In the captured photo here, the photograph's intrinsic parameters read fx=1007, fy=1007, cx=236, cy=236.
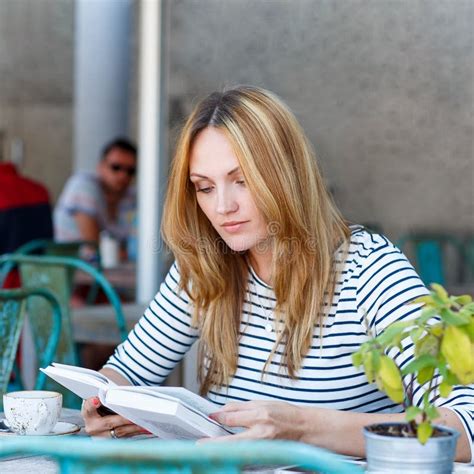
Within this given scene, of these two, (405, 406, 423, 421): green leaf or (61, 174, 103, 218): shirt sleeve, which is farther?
(61, 174, 103, 218): shirt sleeve

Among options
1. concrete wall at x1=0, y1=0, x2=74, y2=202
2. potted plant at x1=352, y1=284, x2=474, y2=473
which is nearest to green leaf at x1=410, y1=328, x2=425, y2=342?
potted plant at x1=352, y1=284, x2=474, y2=473

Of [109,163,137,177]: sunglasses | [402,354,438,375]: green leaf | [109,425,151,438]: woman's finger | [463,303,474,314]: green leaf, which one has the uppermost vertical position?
[109,163,137,177]: sunglasses

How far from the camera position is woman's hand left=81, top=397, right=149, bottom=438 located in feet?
5.41

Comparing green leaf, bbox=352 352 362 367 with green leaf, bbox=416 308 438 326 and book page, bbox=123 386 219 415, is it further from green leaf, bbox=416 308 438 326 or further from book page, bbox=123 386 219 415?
book page, bbox=123 386 219 415

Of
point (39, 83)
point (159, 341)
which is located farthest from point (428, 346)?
point (39, 83)

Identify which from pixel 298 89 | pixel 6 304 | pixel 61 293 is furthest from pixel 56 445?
pixel 298 89

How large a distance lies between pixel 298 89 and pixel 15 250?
1394 millimetres

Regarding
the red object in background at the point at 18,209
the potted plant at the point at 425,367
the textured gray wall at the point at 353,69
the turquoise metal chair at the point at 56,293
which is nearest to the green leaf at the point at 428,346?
the potted plant at the point at 425,367

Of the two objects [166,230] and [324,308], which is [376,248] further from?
[166,230]

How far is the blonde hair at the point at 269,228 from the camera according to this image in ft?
5.73

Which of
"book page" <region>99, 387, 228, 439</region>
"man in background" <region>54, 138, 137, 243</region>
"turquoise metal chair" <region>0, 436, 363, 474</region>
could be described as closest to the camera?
"turquoise metal chair" <region>0, 436, 363, 474</region>

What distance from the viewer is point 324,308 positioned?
1.78 metres

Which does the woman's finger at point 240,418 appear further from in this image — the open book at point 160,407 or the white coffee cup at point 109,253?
the white coffee cup at point 109,253

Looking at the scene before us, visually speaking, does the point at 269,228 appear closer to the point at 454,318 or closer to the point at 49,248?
the point at 454,318
